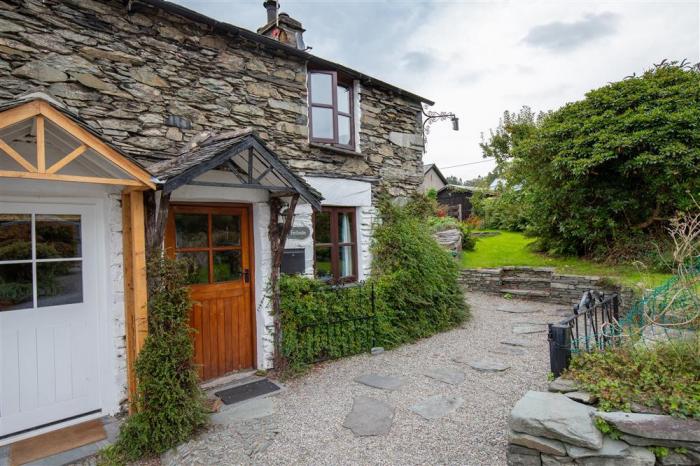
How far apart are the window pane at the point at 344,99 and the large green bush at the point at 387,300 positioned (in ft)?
5.97

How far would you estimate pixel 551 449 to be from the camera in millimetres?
2822

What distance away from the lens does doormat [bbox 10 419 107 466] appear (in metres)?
3.40

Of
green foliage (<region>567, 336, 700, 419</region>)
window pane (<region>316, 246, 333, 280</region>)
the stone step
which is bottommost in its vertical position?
the stone step

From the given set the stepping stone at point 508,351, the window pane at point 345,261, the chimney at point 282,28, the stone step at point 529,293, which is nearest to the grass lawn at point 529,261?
the stone step at point 529,293

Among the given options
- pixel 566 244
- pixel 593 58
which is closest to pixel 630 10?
pixel 593 58

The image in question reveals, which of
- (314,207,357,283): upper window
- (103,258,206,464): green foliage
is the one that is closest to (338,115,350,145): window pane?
(314,207,357,283): upper window

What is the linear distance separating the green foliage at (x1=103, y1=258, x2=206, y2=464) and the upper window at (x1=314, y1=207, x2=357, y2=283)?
2.65 meters

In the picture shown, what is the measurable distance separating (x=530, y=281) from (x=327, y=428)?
7.76m

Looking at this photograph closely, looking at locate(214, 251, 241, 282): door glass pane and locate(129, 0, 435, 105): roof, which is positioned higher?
locate(129, 0, 435, 105): roof

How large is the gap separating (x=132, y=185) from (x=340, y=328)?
3.44 meters

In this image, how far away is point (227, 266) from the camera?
5.15 m

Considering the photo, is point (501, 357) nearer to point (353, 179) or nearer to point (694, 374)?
point (694, 374)

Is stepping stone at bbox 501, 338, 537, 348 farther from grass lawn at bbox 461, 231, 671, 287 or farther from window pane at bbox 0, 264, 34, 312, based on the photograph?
window pane at bbox 0, 264, 34, 312

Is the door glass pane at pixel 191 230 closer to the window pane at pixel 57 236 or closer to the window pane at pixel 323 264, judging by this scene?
the window pane at pixel 57 236
